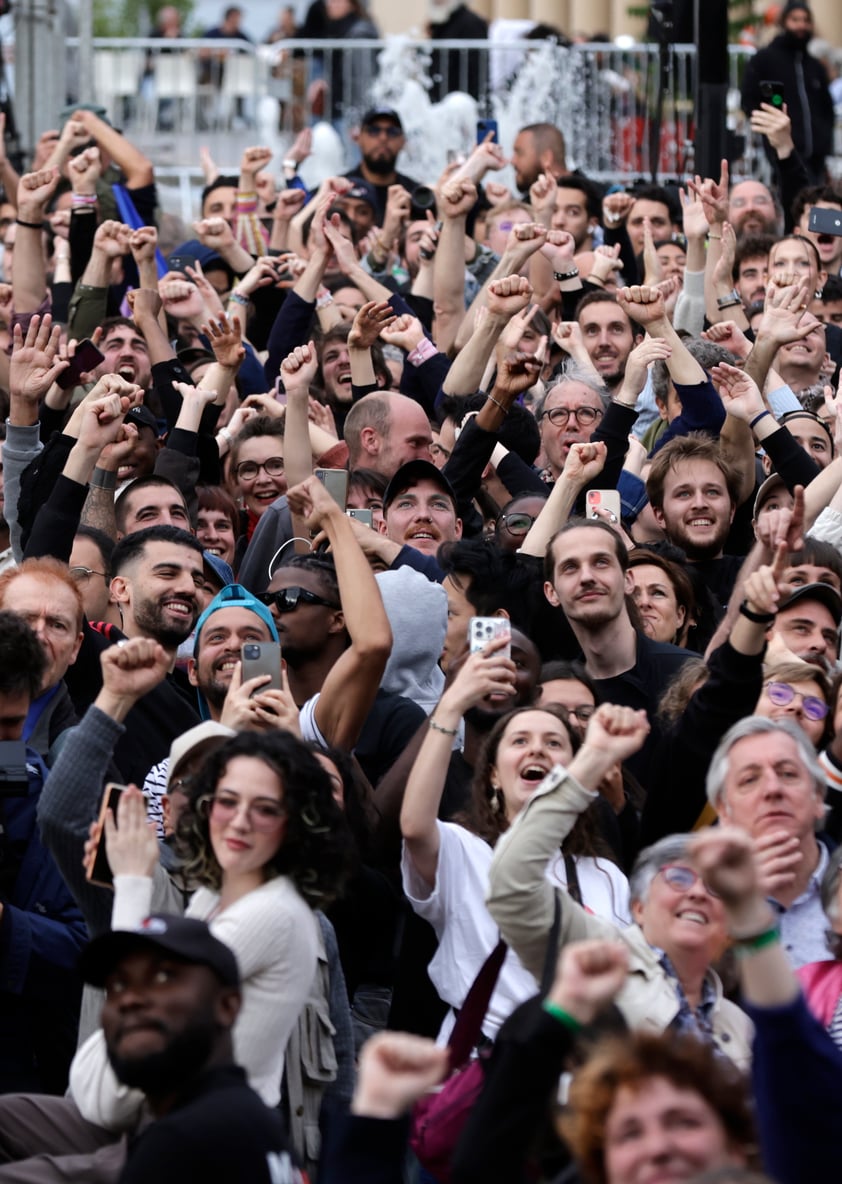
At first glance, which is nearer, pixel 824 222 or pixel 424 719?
pixel 424 719

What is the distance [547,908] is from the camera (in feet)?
17.1

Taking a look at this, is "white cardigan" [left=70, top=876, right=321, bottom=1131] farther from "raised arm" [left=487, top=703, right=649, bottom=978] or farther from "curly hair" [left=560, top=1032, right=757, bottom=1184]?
"curly hair" [left=560, top=1032, right=757, bottom=1184]

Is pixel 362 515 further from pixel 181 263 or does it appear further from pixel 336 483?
pixel 181 263

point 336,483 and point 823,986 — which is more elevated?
point 336,483

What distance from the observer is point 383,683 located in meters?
7.46

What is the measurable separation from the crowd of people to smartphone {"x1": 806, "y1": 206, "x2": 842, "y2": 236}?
1.72ft

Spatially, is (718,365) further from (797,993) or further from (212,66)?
(212,66)

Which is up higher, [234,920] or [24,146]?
[24,146]

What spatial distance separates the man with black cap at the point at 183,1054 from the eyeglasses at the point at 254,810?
1.41ft

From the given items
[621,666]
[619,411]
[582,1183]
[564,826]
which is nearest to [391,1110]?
[582,1183]

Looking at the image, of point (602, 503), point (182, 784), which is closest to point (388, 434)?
point (602, 503)

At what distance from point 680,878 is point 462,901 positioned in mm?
699

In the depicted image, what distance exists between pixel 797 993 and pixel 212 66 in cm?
1629

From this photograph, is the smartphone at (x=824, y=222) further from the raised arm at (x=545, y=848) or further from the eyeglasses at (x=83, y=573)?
the raised arm at (x=545, y=848)
